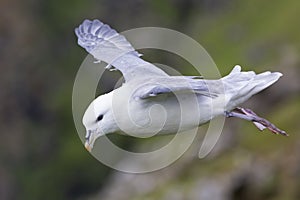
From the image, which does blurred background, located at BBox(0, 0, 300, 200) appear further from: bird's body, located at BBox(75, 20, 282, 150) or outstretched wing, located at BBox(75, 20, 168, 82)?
bird's body, located at BBox(75, 20, 282, 150)

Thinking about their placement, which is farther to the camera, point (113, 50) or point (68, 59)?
point (68, 59)

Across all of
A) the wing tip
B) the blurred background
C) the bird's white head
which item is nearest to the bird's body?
the bird's white head

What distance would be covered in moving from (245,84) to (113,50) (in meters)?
1.58

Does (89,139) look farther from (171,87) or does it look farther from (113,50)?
(113,50)

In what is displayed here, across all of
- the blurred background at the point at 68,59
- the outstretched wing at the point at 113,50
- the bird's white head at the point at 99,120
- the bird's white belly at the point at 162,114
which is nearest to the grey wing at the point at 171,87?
the bird's white belly at the point at 162,114

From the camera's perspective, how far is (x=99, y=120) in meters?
6.51

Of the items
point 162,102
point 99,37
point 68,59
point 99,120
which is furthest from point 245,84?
point 68,59

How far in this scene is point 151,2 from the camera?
80312 mm

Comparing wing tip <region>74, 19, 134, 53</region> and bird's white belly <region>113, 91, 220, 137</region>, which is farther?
wing tip <region>74, 19, 134, 53</region>

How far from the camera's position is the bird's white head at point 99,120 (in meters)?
6.50

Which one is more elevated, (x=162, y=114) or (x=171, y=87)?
(x=171, y=87)

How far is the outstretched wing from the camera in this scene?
24.9ft

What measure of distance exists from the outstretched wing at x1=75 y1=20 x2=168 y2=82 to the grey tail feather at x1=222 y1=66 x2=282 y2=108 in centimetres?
70

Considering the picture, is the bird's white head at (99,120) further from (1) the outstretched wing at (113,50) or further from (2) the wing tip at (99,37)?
(2) the wing tip at (99,37)
